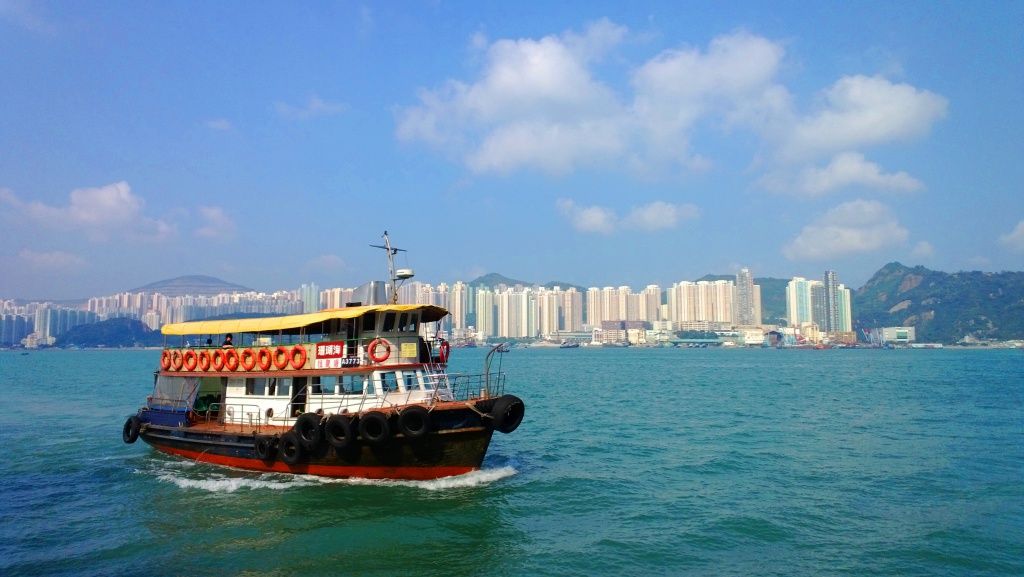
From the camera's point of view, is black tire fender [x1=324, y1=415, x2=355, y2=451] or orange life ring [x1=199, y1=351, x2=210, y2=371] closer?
black tire fender [x1=324, y1=415, x2=355, y2=451]

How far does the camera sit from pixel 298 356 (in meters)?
15.1

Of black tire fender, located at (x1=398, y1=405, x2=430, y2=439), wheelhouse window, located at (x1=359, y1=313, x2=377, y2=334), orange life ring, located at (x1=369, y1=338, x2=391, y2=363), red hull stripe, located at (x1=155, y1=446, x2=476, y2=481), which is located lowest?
red hull stripe, located at (x1=155, y1=446, x2=476, y2=481)

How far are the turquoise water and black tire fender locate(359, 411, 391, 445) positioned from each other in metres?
1.16

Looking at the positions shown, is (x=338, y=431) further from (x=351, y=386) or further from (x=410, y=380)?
(x=410, y=380)

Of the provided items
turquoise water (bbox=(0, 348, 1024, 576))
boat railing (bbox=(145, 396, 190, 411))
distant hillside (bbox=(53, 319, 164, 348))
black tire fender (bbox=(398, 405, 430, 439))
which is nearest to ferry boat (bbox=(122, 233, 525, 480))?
black tire fender (bbox=(398, 405, 430, 439))

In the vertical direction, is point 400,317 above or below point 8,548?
above

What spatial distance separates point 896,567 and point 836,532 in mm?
1553

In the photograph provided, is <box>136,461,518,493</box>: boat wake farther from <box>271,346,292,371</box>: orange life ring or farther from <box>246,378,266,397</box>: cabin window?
<box>271,346,292,371</box>: orange life ring

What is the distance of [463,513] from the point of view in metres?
12.3

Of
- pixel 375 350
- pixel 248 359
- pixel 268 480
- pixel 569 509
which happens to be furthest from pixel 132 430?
pixel 569 509

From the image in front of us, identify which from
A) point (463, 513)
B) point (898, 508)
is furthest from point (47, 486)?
point (898, 508)

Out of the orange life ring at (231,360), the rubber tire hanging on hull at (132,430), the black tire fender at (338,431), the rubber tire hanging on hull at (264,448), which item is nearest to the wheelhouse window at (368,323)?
the black tire fender at (338,431)

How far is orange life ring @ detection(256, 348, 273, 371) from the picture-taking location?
51.3 feet

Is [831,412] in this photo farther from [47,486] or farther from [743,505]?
[47,486]
